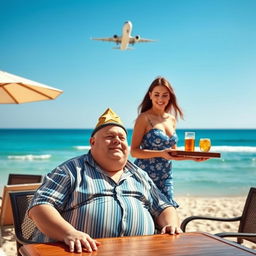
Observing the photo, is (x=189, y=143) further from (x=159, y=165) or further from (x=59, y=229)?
(x=59, y=229)

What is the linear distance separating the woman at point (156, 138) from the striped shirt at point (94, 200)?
128 cm

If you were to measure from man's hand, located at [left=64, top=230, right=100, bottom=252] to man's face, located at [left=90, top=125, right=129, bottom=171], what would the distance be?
472 millimetres

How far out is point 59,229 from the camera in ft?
5.59

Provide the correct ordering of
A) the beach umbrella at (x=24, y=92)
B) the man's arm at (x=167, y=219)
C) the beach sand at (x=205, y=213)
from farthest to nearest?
1. the beach umbrella at (x=24, y=92)
2. the beach sand at (x=205, y=213)
3. the man's arm at (x=167, y=219)

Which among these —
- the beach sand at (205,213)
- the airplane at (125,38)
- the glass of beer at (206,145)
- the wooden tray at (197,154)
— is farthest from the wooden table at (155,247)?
the airplane at (125,38)

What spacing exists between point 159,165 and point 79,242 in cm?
182

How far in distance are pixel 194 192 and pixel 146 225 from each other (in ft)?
33.5

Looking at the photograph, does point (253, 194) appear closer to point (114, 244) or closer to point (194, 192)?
point (114, 244)

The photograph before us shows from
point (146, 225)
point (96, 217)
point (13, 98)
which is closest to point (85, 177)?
point (96, 217)

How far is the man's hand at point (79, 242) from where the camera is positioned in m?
1.54

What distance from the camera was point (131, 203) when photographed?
195 centimetres

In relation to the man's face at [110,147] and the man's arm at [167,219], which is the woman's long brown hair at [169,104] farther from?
the man's arm at [167,219]

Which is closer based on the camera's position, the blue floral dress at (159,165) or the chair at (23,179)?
the blue floral dress at (159,165)

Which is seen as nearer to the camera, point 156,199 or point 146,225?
point 146,225
